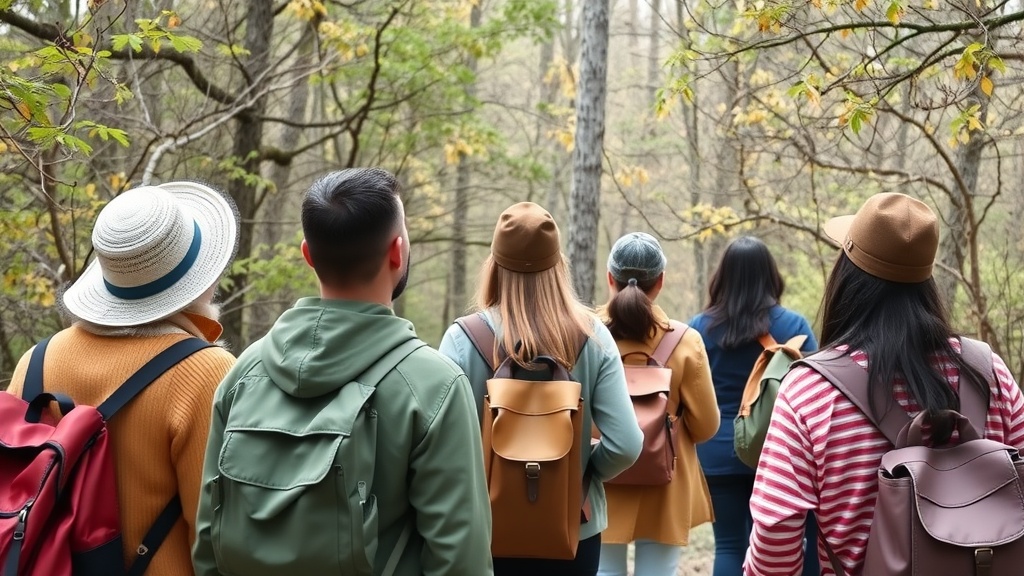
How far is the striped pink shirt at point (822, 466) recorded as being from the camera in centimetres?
207

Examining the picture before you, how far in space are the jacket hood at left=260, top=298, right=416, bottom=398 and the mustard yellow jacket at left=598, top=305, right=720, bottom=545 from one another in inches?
87.2

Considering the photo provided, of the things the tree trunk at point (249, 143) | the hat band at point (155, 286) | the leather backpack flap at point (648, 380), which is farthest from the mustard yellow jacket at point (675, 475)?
the tree trunk at point (249, 143)

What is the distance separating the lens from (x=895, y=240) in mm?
2193

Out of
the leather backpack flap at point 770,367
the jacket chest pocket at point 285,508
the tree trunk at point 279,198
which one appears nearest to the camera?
the jacket chest pocket at point 285,508

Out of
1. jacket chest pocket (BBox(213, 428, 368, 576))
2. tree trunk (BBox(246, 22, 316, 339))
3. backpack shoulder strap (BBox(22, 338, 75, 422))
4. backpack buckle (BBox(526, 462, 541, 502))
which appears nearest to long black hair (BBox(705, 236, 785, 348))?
backpack buckle (BBox(526, 462, 541, 502))

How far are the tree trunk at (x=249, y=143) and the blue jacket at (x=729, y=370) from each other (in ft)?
17.8

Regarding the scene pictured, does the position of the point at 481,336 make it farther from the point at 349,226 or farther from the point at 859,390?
the point at 859,390

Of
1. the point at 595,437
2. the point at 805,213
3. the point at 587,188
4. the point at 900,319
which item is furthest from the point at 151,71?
the point at 805,213

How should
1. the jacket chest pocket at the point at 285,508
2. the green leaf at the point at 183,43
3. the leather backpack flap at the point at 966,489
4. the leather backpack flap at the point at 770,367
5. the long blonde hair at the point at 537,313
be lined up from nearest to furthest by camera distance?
the jacket chest pocket at the point at 285,508 < the leather backpack flap at the point at 966,489 < the long blonde hair at the point at 537,313 < the leather backpack flap at the point at 770,367 < the green leaf at the point at 183,43

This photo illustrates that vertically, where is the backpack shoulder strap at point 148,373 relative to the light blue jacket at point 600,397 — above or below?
above


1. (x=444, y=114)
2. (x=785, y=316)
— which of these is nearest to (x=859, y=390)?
(x=785, y=316)

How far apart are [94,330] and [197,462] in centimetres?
47

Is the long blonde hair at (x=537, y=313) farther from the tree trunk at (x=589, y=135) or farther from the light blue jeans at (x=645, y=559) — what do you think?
the tree trunk at (x=589, y=135)

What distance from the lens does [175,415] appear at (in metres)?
2.23
